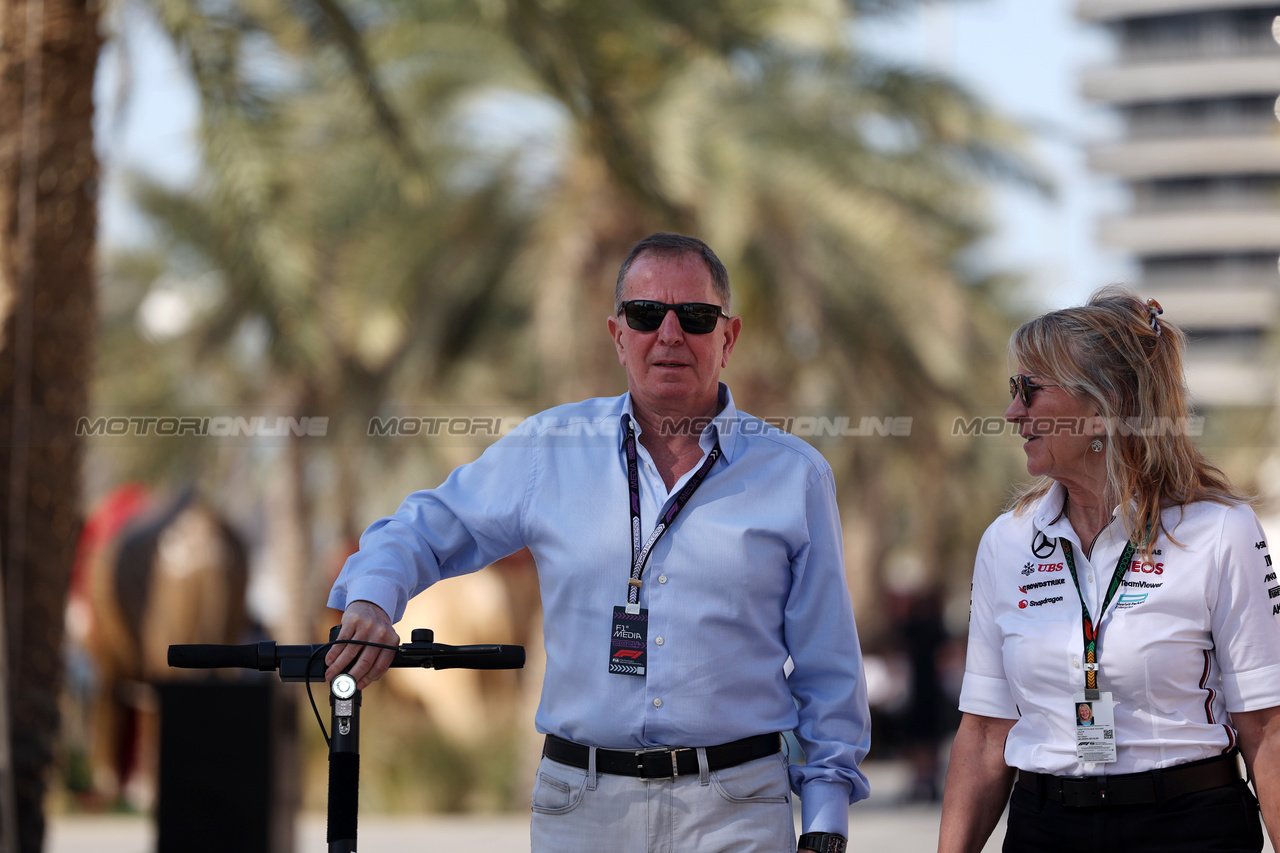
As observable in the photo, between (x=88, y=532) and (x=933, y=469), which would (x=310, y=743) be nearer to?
(x=88, y=532)

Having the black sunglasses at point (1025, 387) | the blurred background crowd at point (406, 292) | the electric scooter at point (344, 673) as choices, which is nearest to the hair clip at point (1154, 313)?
the black sunglasses at point (1025, 387)

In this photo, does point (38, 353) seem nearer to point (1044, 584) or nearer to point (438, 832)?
point (438, 832)

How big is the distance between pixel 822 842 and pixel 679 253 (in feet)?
4.34

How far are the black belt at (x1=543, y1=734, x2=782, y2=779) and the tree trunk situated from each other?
5.32 metres

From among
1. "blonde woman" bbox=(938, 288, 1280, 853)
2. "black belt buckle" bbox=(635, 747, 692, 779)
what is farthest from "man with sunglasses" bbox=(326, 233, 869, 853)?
"blonde woman" bbox=(938, 288, 1280, 853)

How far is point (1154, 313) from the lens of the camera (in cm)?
306

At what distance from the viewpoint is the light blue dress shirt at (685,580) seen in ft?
9.54

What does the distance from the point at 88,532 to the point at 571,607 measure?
1847 centimetres

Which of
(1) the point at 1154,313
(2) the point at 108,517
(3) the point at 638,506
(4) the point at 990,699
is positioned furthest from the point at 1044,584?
(2) the point at 108,517

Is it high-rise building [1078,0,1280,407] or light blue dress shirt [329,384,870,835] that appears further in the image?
high-rise building [1078,0,1280,407]

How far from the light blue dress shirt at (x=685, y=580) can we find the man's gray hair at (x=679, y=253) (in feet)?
0.89

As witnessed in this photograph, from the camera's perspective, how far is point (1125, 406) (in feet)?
9.73

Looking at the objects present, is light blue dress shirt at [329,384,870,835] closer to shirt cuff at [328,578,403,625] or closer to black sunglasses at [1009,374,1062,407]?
shirt cuff at [328,578,403,625]

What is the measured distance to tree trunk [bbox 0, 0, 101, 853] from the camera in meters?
7.21
